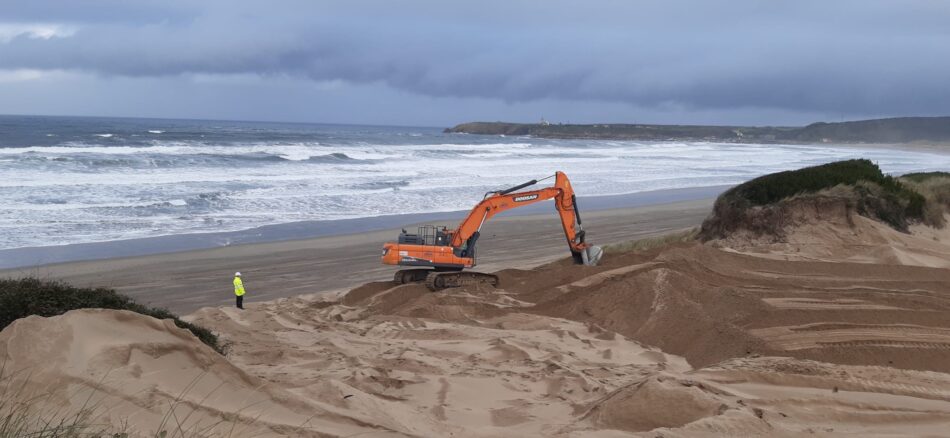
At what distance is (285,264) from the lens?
2159 centimetres

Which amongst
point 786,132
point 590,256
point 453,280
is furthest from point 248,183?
point 786,132

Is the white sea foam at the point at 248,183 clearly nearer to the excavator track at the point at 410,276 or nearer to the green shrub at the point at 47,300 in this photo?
the excavator track at the point at 410,276

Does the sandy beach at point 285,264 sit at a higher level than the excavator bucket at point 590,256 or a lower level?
lower

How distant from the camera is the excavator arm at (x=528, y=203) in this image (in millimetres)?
17438

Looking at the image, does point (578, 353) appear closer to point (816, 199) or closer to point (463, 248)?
point (463, 248)

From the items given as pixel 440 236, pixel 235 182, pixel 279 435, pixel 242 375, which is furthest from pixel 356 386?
pixel 235 182

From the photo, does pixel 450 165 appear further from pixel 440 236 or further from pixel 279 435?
pixel 279 435

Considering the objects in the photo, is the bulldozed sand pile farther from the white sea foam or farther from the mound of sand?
the white sea foam

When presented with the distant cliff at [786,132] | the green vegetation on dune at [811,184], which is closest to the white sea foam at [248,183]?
the green vegetation on dune at [811,184]

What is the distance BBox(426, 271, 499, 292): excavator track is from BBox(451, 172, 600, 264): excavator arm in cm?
51

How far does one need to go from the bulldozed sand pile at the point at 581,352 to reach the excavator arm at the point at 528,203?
0.56 meters

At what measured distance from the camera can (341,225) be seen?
28547 millimetres

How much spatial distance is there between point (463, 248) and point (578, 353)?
Result: 241 inches

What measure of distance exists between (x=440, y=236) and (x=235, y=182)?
2277 centimetres
